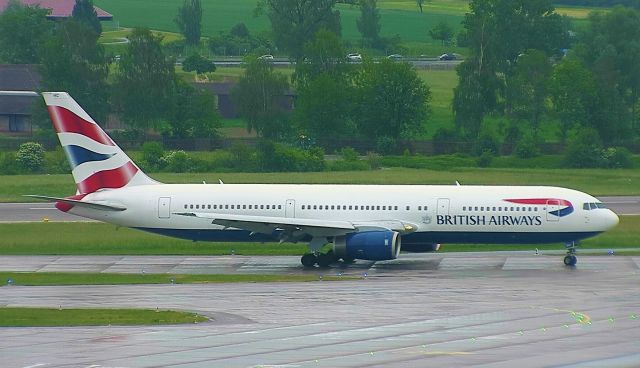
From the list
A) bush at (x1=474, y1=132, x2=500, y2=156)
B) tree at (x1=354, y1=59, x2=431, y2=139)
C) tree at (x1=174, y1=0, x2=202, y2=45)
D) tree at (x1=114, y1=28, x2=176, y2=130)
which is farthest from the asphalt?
tree at (x1=174, y1=0, x2=202, y2=45)

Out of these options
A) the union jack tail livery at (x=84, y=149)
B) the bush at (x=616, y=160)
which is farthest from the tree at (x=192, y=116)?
the union jack tail livery at (x=84, y=149)

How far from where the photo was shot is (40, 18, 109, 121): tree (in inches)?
4572

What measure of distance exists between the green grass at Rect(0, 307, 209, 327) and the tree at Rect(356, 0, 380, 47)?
432 ft

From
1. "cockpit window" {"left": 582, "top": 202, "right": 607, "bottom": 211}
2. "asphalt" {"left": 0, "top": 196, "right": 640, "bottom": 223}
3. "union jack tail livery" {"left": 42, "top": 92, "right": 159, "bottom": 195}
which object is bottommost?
"asphalt" {"left": 0, "top": 196, "right": 640, "bottom": 223}

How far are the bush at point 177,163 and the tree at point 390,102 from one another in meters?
20.5

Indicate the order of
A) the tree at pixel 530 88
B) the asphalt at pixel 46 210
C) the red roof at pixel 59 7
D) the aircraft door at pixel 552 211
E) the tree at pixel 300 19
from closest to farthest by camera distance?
the aircraft door at pixel 552 211
the asphalt at pixel 46 210
the tree at pixel 530 88
the tree at pixel 300 19
the red roof at pixel 59 7

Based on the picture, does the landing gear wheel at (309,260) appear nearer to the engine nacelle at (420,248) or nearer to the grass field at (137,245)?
the engine nacelle at (420,248)

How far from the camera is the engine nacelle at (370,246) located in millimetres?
52125

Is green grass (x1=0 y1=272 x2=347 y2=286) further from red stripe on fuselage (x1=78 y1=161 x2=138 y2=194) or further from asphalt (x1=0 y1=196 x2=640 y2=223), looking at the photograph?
asphalt (x1=0 y1=196 x2=640 y2=223)

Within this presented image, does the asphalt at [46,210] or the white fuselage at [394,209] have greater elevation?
the white fuselage at [394,209]

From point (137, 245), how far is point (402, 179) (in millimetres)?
30081

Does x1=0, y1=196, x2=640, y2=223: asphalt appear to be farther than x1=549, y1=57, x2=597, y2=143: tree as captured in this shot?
No

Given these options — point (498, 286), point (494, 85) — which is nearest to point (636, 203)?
point (498, 286)

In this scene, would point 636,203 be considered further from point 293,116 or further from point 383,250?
point 293,116
